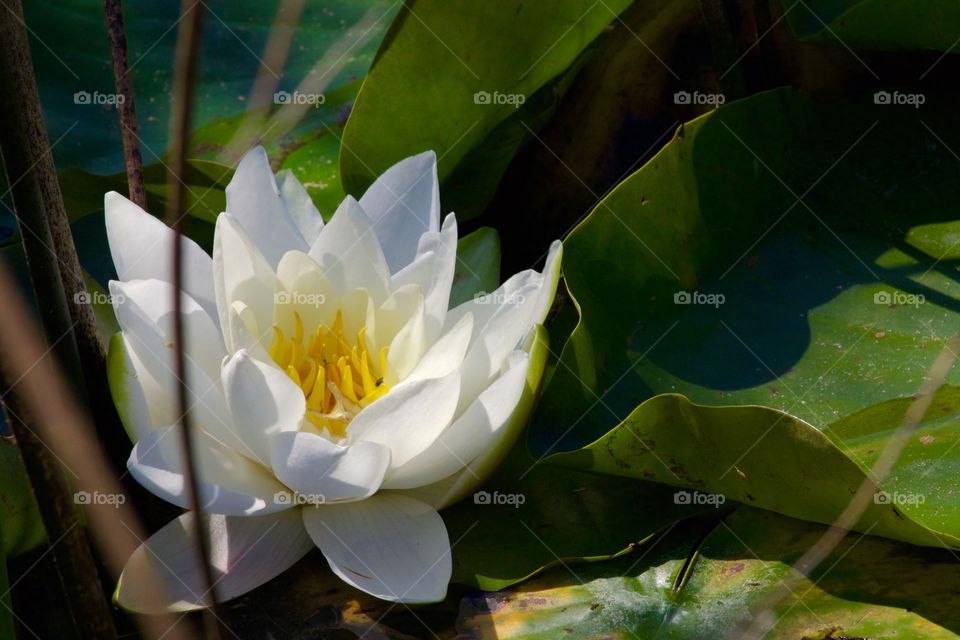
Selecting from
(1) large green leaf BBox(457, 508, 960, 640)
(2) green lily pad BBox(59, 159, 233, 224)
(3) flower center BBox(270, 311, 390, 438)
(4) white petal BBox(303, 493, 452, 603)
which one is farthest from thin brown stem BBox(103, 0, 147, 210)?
(1) large green leaf BBox(457, 508, 960, 640)

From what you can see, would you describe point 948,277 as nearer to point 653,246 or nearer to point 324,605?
point 653,246

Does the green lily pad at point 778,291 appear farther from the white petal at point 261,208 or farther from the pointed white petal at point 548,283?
the white petal at point 261,208

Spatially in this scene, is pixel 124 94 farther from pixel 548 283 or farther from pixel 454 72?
pixel 548 283

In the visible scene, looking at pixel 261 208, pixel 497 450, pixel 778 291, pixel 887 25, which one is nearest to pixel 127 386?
pixel 261 208

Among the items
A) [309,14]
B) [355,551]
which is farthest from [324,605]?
[309,14]

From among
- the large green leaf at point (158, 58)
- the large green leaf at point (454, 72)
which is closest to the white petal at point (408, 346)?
the large green leaf at point (454, 72)
